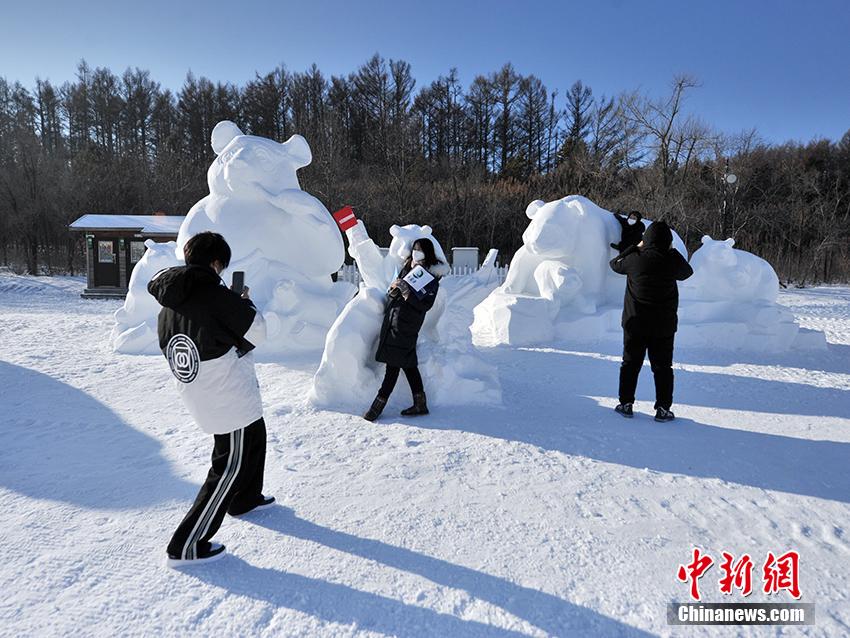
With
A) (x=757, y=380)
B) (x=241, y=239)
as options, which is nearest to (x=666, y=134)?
(x=757, y=380)

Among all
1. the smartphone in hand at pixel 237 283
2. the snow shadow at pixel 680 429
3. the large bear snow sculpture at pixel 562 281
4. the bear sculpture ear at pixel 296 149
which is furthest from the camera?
A: the large bear snow sculpture at pixel 562 281

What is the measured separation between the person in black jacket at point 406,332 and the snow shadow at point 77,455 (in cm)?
161

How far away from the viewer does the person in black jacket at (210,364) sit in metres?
2.25

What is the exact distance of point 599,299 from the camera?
8234 millimetres

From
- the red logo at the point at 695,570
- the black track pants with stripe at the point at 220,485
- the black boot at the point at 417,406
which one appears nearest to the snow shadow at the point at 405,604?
the black track pants with stripe at the point at 220,485

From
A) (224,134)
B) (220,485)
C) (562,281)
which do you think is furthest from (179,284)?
(562,281)

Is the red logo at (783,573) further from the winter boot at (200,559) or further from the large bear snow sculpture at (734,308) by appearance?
the large bear snow sculpture at (734,308)

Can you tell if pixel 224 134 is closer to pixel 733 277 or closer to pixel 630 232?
pixel 630 232

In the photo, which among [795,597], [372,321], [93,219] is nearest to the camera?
[795,597]

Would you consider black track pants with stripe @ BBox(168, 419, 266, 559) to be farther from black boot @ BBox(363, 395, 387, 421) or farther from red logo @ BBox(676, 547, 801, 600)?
red logo @ BBox(676, 547, 801, 600)

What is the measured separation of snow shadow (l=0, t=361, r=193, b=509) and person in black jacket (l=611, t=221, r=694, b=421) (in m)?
3.51

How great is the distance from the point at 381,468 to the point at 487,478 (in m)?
0.67

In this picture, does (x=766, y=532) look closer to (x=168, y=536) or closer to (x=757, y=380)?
(x=168, y=536)

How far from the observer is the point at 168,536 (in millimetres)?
2500
